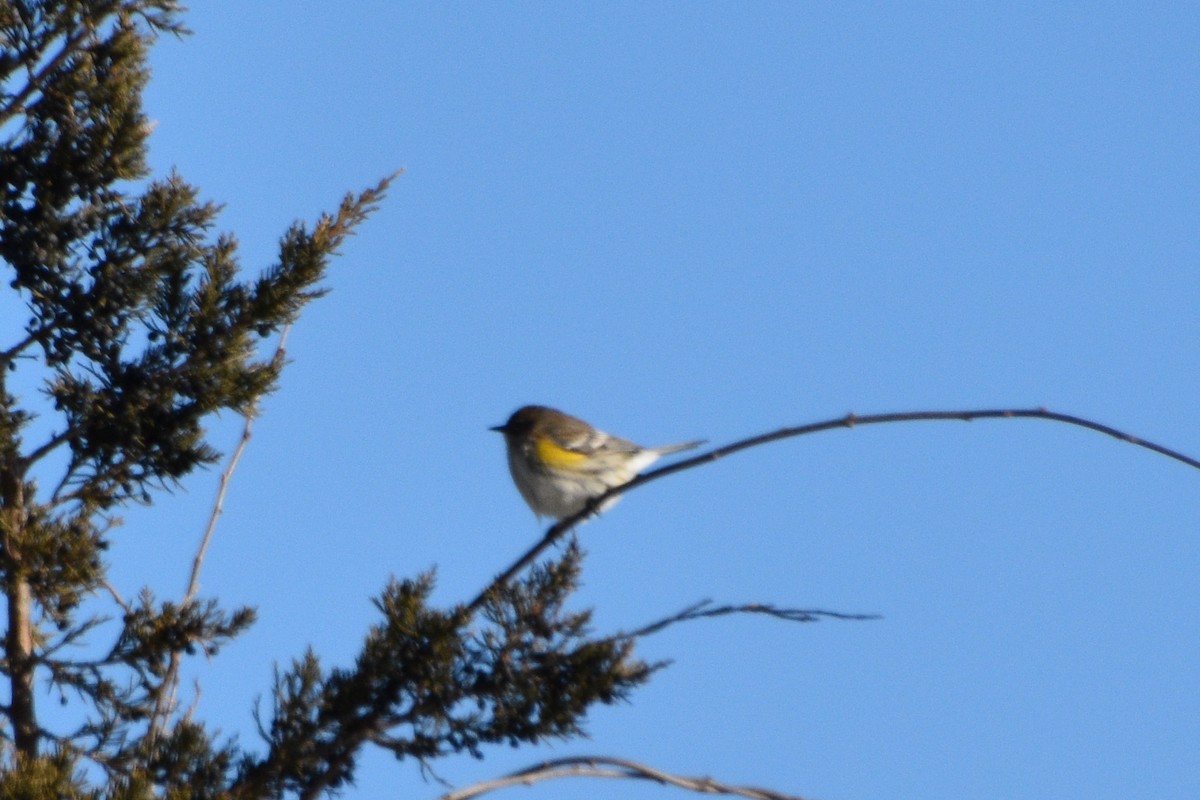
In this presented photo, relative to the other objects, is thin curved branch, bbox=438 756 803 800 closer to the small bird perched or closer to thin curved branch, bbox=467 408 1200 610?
thin curved branch, bbox=467 408 1200 610

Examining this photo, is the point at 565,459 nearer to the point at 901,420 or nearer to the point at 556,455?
the point at 556,455

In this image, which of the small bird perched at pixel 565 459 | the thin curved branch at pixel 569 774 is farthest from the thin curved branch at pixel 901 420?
the small bird perched at pixel 565 459

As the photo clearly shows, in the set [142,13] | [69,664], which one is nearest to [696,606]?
[69,664]

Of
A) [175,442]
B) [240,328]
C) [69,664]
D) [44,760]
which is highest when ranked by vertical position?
[240,328]

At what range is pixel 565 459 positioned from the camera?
805cm

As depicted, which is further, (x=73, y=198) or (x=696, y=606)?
(x=73, y=198)

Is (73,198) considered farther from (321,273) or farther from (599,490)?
(599,490)

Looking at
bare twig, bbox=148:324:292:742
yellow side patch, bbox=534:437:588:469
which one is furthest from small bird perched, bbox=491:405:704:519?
bare twig, bbox=148:324:292:742

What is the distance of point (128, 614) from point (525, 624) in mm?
1497

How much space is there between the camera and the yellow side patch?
802 centimetres

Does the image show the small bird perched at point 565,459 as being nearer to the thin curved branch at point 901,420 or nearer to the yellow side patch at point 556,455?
the yellow side patch at point 556,455

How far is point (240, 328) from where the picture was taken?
5.11 meters

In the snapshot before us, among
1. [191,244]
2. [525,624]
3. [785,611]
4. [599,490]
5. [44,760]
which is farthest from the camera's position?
[599,490]

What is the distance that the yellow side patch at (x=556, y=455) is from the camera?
8.02m
